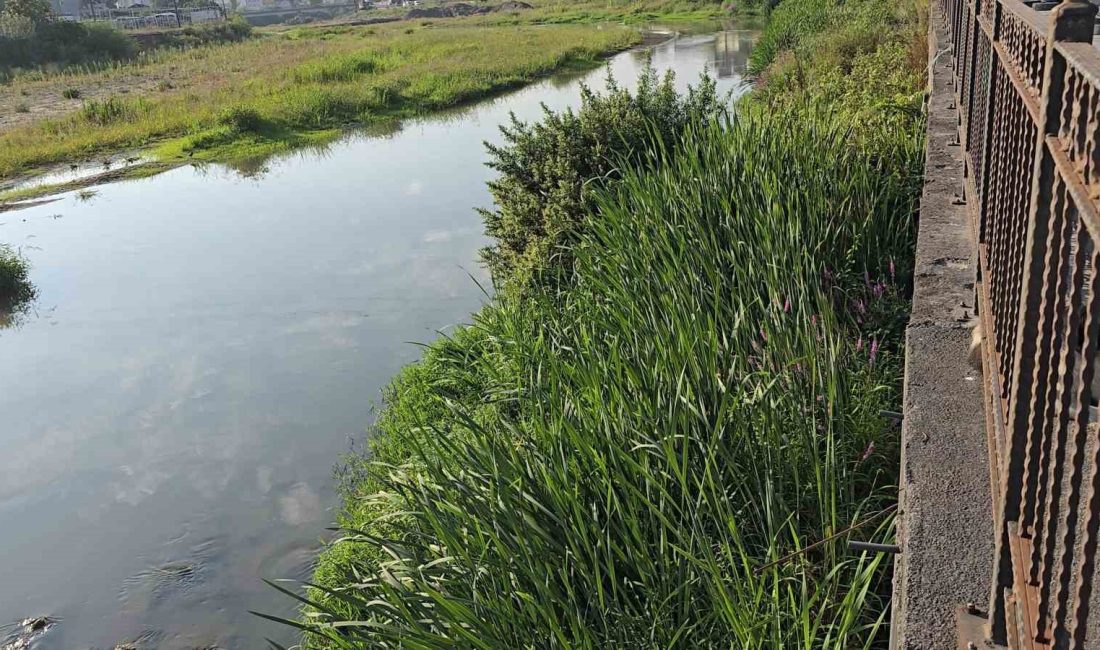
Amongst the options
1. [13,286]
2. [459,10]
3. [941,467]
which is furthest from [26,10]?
[941,467]

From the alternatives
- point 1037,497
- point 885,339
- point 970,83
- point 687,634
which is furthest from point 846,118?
point 1037,497

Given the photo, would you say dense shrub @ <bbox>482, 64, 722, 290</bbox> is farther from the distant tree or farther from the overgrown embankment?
the distant tree

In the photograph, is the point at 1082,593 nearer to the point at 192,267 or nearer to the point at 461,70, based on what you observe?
the point at 192,267

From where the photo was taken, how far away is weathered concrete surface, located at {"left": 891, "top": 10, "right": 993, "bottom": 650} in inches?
83.4

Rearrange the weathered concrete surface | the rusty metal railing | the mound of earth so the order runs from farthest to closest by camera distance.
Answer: the mound of earth < the weathered concrete surface < the rusty metal railing

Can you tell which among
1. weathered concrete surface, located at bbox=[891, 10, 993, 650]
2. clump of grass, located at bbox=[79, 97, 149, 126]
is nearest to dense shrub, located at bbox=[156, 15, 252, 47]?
clump of grass, located at bbox=[79, 97, 149, 126]

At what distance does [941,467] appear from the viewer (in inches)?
99.9

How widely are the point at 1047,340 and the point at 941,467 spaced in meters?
0.98

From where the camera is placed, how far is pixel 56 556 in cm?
616

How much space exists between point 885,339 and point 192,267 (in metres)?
9.52

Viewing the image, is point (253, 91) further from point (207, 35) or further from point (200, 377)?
point (207, 35)

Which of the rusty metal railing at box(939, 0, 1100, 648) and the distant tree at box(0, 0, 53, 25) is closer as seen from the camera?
the rusty metal railing at box(939, 0, 1100, 648)

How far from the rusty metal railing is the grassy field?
19349 millimetres

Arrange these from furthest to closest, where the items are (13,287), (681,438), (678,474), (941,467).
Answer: (13,287) → (681,438) → (678,474) → (941,467)
